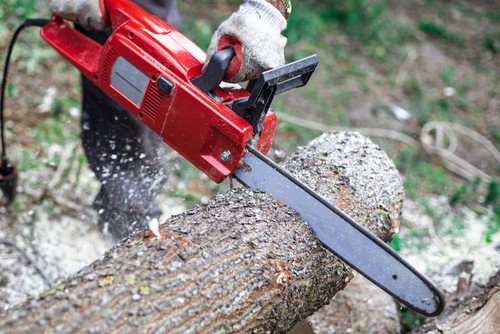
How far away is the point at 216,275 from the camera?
1689mm

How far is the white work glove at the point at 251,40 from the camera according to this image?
205 cm

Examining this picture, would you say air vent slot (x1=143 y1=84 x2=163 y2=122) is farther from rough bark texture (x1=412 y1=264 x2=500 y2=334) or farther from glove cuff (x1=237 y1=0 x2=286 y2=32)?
rough bark texture (x1=412 y1=264 x2=500 y2=334)

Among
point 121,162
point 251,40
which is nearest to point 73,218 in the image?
point 121,162

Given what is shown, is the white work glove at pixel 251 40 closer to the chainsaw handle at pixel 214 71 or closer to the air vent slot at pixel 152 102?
the chainsaw handle at pixel 214 71

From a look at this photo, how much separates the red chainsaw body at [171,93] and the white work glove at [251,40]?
0.10 meters

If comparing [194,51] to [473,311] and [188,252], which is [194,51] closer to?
[188,252]

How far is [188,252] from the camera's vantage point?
1.70m

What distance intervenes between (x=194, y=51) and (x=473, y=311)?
4.87 ft

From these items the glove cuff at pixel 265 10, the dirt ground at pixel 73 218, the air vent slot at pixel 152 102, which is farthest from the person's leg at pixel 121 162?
the glove cuff at pixel 265 10

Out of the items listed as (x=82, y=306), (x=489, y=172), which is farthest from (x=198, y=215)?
(x=489, y=172)

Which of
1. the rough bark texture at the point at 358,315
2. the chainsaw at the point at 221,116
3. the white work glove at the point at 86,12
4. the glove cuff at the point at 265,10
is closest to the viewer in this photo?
the chainsaw at the point at 221,116

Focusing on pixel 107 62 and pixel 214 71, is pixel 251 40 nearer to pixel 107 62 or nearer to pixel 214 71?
pixel 214 71

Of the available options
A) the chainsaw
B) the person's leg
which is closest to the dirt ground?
the person's leg

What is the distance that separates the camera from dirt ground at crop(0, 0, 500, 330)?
2811 mm
